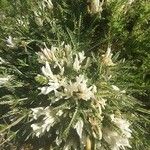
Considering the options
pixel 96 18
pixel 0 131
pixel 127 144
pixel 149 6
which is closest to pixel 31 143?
pixel 0 131

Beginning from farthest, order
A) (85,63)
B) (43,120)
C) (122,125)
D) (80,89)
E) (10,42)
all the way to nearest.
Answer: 1. (10,42)
2. (85,63)
3. (43,120)
4. (122,125)
5. (80,89)

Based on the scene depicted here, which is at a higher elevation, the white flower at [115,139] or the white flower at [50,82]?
the white flower at [50,82]

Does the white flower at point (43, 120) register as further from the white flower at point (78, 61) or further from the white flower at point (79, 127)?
the white flower at point (78, 61)

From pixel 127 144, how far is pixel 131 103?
0.37 meters

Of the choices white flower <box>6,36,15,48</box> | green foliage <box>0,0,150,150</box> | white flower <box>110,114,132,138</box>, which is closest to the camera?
white flower <box>110,114,132,138</box>

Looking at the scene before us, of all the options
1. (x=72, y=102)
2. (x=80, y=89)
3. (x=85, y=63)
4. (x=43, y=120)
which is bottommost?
(x=43, y=120)

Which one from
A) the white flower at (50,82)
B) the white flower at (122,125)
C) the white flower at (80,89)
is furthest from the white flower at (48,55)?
the white flower at (122,125)

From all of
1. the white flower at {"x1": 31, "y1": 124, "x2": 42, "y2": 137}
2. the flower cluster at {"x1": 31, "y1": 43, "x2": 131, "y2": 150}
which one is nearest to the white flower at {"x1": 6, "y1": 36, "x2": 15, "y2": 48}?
the flower cluster at {"x1": 31, "y1": 43, "x2": 131, "y2": 150}

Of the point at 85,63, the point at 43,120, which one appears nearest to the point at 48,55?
the point at 85,63

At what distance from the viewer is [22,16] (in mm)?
4598

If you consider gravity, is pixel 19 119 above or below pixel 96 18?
below

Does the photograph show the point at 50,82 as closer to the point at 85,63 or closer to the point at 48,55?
the point at 48,55

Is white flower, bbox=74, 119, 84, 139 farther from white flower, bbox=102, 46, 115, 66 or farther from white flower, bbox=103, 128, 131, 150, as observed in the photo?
white flower, bbox=102, 46, 115, 66

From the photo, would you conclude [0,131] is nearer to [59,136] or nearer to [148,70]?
[59,136]
